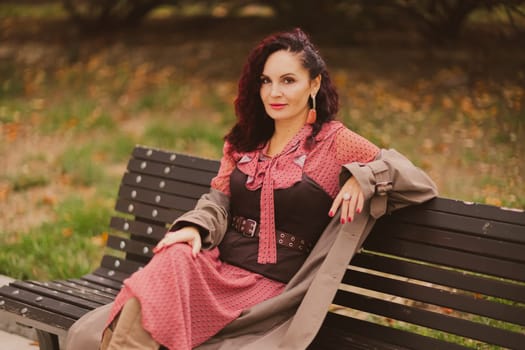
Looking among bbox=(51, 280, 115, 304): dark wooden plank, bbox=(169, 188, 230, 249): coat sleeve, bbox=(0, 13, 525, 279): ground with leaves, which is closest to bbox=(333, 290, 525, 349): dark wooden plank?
bbox=(169, 188, 230, 249): coat sleeve

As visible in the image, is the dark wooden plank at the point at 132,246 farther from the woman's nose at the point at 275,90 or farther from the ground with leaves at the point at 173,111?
the woman's nose at the point at 275,90

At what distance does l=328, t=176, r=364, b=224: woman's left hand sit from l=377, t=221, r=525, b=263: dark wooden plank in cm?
31

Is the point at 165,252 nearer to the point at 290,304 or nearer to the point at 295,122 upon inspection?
the point at 290,304

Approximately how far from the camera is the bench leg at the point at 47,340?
3.50m

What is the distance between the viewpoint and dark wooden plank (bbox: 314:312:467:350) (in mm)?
2996

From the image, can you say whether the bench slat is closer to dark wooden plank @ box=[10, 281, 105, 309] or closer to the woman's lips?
the woman's lips

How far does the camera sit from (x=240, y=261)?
3209 mm

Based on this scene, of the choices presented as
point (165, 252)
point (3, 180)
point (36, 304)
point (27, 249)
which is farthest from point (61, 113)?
point (165, 252)

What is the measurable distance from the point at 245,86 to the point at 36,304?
Result: 140cm

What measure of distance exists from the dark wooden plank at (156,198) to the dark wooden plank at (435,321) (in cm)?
106

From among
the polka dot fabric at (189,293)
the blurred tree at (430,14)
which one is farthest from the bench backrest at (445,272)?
the blurred tree at (430,14)

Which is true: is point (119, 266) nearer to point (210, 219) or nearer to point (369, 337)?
point (210, 219)

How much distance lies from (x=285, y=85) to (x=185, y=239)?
0.80 m

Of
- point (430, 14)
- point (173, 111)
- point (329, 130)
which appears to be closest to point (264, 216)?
point (329, 130)
